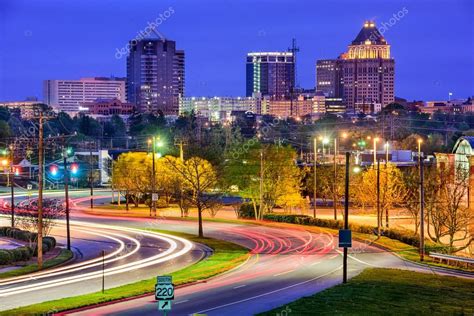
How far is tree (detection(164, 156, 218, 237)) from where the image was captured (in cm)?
5956

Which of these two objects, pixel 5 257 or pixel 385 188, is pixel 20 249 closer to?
pixel 5 257

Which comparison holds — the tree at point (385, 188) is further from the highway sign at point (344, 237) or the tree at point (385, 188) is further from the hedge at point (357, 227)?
the highway sign at point (344, 237)

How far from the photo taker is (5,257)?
147ft

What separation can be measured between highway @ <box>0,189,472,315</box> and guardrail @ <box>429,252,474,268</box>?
202 cm

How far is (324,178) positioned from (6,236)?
1627 inches

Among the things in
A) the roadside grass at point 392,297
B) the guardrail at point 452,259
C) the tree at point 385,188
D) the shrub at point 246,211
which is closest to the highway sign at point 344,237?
the roadside grass at point 392,297

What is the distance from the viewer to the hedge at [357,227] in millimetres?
54281

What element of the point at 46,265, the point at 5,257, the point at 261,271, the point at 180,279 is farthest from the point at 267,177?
the point at 180,279

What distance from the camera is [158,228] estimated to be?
66312 millimetres

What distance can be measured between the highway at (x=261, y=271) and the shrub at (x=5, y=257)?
18.4ft

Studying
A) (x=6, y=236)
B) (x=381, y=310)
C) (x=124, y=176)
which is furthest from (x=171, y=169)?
(x=381, y=310)

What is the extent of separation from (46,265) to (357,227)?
27.1m

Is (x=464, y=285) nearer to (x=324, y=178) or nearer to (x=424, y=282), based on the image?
(x=424, y=282)

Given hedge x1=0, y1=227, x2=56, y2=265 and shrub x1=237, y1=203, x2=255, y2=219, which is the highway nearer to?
hedge x1=0, y1=227, x2=56, y2=265
